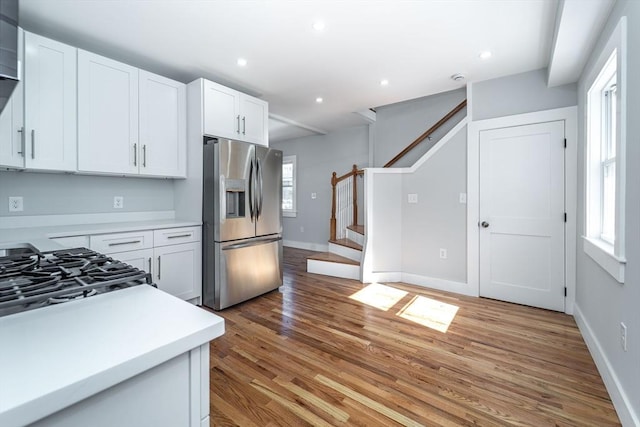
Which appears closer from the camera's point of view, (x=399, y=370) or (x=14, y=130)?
(x=399, y=370)

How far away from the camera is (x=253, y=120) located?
12.0 feet

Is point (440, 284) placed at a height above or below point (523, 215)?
below

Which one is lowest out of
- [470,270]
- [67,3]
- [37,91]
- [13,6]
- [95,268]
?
[470,270]

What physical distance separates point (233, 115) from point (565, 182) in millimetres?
3526

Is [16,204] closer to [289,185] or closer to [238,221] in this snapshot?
[238,221]

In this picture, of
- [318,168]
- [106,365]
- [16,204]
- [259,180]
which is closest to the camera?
[106,365]

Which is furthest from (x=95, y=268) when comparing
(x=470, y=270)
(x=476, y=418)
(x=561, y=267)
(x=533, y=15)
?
(x=561, y=267)

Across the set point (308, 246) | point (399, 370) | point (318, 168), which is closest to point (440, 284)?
point (399, 370)

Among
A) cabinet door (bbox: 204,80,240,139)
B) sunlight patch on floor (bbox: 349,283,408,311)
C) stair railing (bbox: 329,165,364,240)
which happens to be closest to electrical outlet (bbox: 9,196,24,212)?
cabinet door (bbox: 204,80,240,139)

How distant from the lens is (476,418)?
1.62 m

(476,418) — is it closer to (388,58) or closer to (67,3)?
(388,58)

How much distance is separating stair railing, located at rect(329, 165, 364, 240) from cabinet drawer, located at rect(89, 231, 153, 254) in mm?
3193

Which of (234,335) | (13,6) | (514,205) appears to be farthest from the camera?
(514,205)

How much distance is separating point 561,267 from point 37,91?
Answer: 489cm
